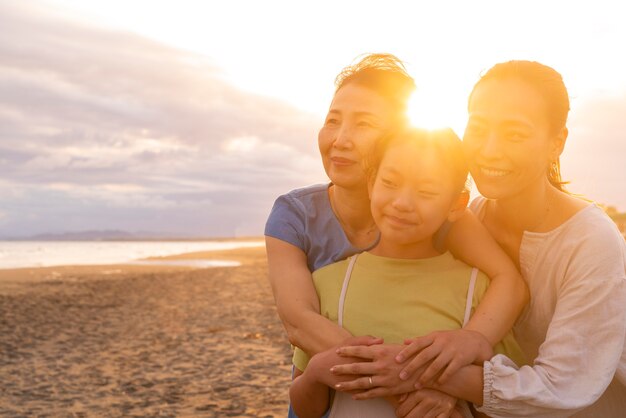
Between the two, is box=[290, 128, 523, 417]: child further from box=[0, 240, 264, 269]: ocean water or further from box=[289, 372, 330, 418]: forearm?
box=[0, 240, 264, 269]: ocean water

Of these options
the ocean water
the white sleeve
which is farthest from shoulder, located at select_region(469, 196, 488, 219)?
the ocean water

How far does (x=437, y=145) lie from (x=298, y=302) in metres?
1.11

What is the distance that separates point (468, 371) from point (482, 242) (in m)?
0.75

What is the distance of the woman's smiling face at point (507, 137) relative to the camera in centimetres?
329

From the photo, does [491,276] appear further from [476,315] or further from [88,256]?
[88,256]

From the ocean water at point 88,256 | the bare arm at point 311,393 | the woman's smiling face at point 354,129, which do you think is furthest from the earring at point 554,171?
Result: the ocean water at point 88,256

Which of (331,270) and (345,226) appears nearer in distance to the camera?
(331,270)

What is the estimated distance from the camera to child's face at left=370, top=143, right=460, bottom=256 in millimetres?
3168

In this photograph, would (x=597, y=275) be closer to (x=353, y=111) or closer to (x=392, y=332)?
(x=392, y=332)

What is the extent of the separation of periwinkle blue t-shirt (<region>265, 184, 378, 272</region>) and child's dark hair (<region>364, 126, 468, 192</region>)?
578mm

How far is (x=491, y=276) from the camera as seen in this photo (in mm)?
3434

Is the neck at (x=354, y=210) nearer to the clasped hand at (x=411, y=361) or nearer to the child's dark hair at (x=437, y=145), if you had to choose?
the child's dark hair at (x=437, y=145)

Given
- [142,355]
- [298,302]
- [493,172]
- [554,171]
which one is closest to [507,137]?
[493,172]

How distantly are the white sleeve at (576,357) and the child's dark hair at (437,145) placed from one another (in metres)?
0.76
